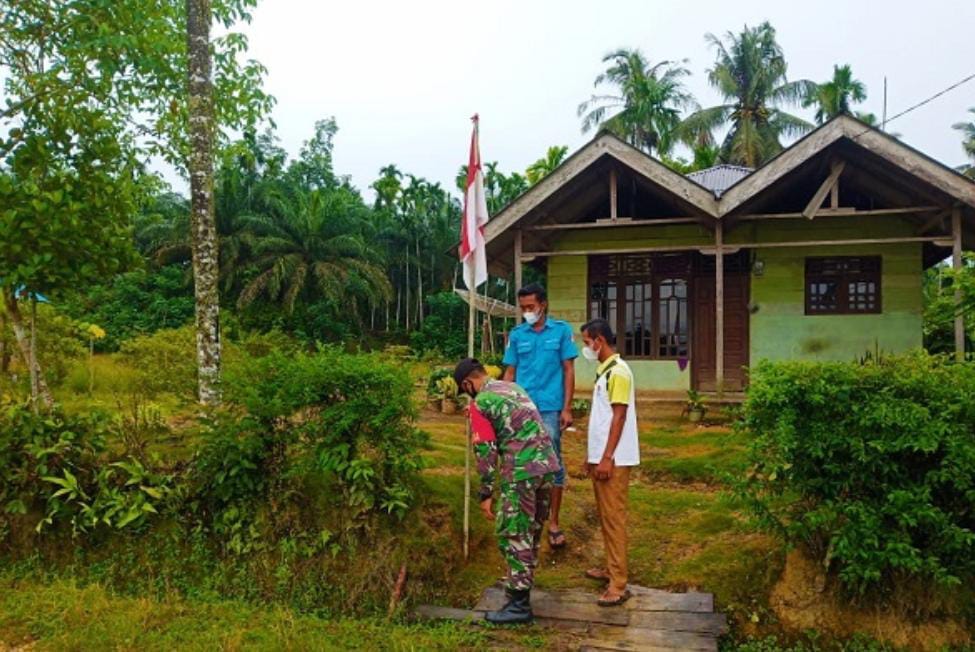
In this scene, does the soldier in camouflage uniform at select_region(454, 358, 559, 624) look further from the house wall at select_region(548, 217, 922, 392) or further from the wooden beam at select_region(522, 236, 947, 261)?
the house wall at select_region(548, 217, 922, 392)

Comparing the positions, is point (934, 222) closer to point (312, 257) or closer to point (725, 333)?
point (725, 333)

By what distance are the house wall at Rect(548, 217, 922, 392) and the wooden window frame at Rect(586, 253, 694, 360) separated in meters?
0.14

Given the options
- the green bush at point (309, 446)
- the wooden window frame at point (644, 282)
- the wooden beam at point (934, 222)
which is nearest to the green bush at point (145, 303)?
the wooden window frame at point (644, 282)

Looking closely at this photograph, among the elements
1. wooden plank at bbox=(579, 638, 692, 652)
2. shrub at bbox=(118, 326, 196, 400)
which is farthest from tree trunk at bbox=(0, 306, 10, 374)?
wooden plank at bbox=(579, 638, 692, 652)

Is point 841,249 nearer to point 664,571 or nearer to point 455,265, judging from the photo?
point 664,571

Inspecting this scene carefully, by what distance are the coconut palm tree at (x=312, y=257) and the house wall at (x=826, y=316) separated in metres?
19.6

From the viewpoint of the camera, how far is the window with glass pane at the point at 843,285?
450 inches

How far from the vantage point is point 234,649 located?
3891 mm

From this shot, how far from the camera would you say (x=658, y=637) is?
3904 mm

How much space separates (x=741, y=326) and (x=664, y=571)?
8.25 metres

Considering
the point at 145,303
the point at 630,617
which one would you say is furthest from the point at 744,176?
the point at 145,303

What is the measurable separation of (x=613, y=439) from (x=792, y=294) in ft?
29.1

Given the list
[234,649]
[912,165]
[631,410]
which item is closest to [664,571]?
[631,410]

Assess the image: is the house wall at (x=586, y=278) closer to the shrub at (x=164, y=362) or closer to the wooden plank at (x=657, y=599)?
the shrub at (x=164, y=362)
